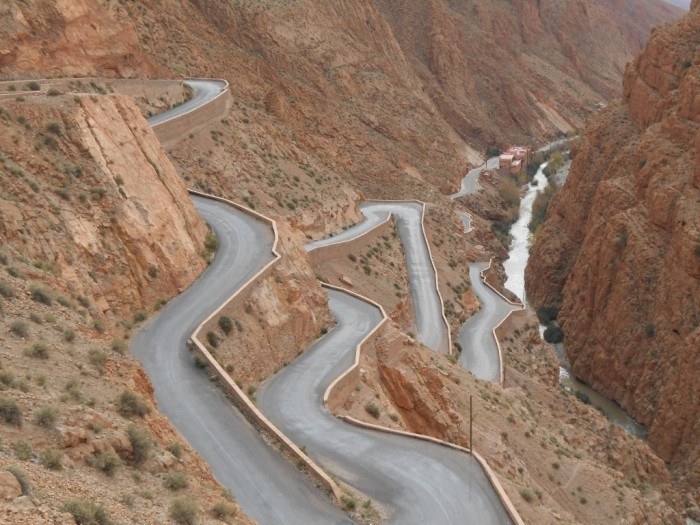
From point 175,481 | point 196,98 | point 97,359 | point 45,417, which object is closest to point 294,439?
point 97,359

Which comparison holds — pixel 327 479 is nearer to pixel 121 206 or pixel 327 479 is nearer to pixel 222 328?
pixel 222 328

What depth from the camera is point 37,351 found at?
11.9 metres

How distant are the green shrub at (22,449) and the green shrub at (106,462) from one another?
3.26 ft

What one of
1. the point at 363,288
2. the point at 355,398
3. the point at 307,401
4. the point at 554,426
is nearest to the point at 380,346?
the point at 355,398

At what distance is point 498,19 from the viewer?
377 feet

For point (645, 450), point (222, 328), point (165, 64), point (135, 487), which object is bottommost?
point (645, 450)

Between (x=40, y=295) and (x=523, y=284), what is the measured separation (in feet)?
Answer: 161

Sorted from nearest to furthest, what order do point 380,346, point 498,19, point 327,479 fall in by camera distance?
point 327,479, point 380,346, point 498,19

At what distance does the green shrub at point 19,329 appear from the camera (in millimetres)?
12320

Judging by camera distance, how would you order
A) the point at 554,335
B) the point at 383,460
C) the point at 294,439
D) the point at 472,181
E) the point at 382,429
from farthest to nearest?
the point at 472,181 → the point at 554,335 → the point at 382,429 → the point at 294,439 → the point at 383,460

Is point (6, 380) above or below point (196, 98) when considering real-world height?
below

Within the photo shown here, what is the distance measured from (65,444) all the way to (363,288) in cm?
2512

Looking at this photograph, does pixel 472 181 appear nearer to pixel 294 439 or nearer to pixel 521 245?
pixel 521 245

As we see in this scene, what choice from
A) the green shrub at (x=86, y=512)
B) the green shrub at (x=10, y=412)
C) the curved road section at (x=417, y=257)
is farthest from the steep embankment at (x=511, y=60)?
the green shrub at (x=86, y=512)
